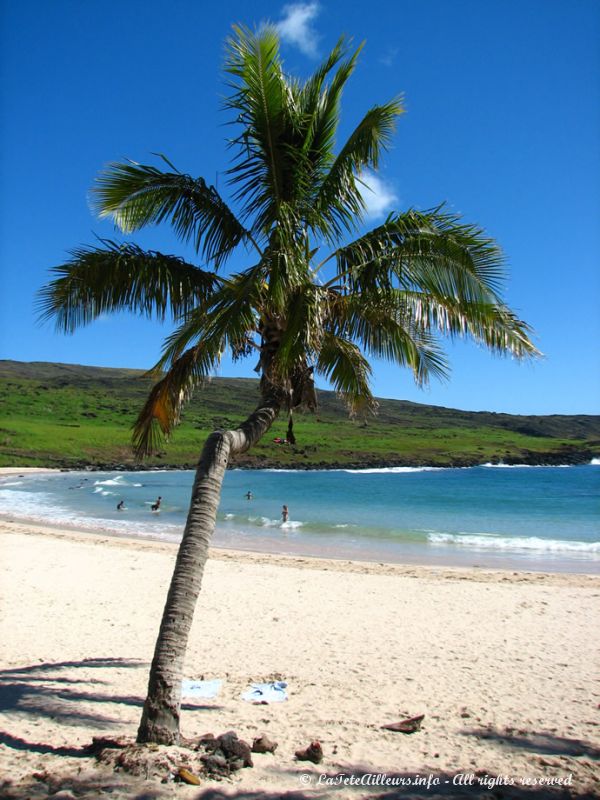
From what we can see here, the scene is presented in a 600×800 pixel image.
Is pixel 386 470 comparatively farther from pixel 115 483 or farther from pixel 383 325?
pixel 383 325

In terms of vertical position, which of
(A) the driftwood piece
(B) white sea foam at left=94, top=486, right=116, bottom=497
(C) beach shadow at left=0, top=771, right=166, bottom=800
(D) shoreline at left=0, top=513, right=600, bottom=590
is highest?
(C) beach shadow at left=0, top=771, right=166, bottom=800

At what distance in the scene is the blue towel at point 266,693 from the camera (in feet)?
21.4

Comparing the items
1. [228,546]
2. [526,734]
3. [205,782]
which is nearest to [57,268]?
[205,782]

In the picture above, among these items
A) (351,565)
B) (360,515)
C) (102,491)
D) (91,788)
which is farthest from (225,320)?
(102,491)

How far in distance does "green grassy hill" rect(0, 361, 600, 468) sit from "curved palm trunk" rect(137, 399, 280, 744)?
48.5 meters

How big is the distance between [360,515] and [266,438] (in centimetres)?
5749

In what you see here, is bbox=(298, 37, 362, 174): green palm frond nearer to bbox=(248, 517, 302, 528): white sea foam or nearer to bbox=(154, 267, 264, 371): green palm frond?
bbox=(154, 267, 264, 371): green palm frond

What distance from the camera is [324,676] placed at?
24.5 ft

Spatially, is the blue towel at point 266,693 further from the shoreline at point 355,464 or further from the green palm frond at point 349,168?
the shoreline at point 355,464

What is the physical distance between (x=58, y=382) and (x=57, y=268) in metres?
122

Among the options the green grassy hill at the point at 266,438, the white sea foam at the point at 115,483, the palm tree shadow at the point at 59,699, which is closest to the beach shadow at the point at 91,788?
the palm tree shadow at the point at 59,699

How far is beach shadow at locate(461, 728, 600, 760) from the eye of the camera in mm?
5477

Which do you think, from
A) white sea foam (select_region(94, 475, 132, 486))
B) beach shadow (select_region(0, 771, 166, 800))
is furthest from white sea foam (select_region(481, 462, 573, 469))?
beach shadow (select_region(0, 771, 166, 800))

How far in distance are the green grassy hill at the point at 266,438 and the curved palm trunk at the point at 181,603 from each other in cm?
4852
